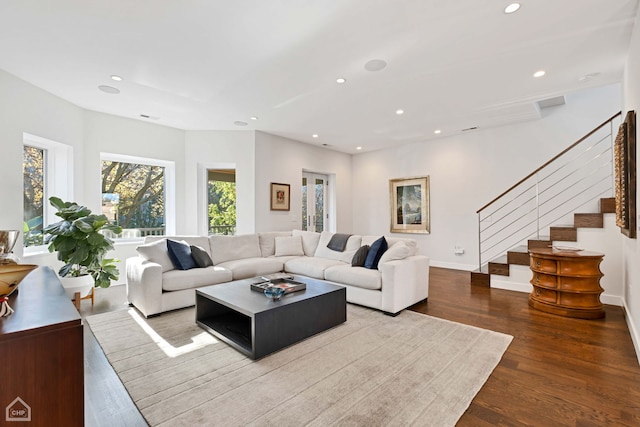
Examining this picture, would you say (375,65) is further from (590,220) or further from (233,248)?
(590,220)

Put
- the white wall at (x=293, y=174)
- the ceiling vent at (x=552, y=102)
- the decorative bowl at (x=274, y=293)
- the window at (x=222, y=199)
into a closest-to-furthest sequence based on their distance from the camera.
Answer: the decorative bowl at (x=274, y=293) < the ceiling vent at (x=552, y=102) < the white wall at (x=293, y=174) < the window at (x=222, y=199)

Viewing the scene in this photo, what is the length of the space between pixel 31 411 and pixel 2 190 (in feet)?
12.2

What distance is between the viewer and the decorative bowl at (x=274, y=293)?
2695 millimetres

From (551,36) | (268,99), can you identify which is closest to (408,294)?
(551,36)

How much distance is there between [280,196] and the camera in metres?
6.05

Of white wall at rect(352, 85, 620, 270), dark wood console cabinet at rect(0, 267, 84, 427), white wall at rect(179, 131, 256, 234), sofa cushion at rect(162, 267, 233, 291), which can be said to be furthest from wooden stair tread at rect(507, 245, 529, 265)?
dark wood console cabinet at rect(0, 267, 84, 427)

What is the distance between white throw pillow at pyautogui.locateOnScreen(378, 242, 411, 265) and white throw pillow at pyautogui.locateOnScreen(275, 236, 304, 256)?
183cm

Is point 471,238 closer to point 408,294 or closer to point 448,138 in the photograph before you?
point 448,138

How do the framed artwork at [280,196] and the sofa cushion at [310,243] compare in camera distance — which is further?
the framed artwork at [280,196]

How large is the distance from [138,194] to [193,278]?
2645 mm

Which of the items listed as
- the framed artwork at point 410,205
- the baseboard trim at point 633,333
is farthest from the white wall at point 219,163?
the baseboard trim at point 633,333

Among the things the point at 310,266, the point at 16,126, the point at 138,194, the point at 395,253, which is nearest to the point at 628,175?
the point at 395,253

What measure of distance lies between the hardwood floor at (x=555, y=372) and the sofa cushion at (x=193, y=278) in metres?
2.56

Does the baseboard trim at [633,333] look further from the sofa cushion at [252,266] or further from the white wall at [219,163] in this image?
the white wall at [219,163]
